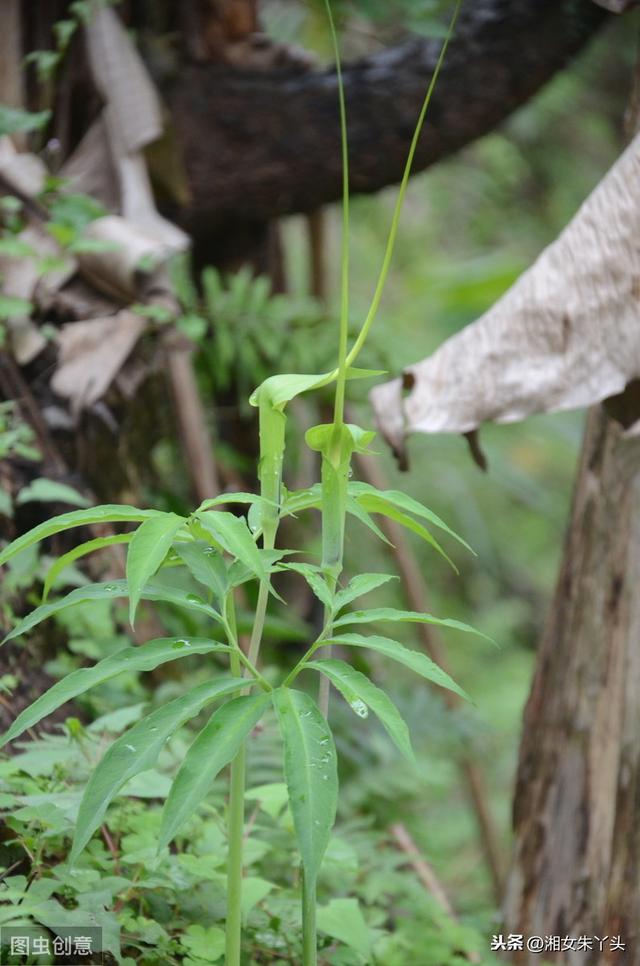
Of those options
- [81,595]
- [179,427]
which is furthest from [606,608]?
[179,427]

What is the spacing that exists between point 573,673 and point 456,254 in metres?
5.64

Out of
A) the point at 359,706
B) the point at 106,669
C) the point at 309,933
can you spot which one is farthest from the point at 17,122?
the point at 309,933

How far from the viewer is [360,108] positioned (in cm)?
308

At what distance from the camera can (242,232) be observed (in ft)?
12.3

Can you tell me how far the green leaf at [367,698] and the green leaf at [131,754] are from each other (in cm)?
9

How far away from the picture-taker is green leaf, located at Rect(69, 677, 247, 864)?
91 centimetres

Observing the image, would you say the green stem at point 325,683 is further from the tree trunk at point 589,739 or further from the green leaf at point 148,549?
the tree trunk at point 589,739

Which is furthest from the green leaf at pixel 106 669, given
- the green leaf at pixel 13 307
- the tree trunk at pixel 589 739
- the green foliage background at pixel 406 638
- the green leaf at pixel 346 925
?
the green leaf at pixel 13 307

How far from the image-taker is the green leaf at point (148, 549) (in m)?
0.90

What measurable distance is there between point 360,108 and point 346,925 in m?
2.52

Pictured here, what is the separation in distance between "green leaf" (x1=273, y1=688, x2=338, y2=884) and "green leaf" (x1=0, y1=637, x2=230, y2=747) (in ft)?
0.31

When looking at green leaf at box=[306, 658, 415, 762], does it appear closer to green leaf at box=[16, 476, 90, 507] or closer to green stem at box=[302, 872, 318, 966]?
green stem at box=[302, 872, 318, 966]

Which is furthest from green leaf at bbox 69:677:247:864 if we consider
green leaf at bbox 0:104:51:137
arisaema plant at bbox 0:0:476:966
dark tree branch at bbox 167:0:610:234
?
dark tree branch at bbox 167:0:610:234

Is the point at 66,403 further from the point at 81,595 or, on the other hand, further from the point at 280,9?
the point at 280,9
